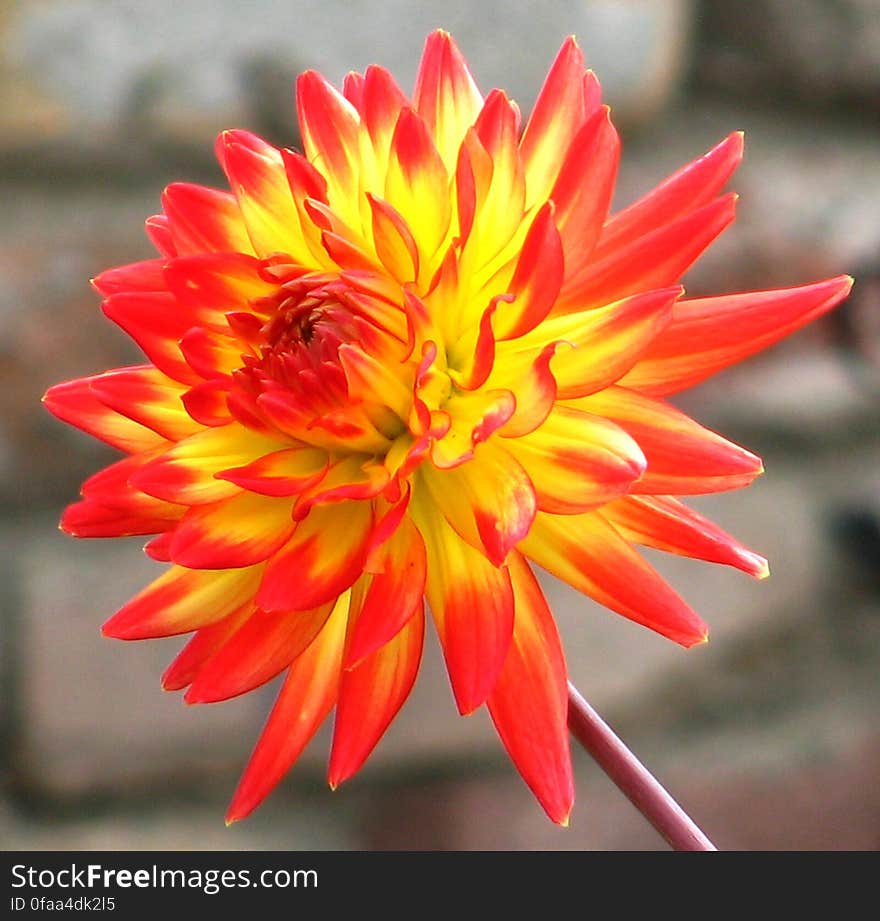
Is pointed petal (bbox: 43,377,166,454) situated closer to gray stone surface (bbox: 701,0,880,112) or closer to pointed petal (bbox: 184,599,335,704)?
pointed petal (bbox: 184,599,335,704)

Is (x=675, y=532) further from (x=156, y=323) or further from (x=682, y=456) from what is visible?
(x=156, y=323)

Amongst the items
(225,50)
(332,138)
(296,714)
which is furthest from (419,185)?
(225,50)

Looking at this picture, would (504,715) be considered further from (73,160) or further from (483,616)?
(73,160)

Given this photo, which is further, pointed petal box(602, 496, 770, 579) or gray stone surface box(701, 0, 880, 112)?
gray stone surface box(701, 0, 880, 112)

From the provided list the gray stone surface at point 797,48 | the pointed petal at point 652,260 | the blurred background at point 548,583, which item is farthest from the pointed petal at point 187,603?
the gray stone surface at point 797,48

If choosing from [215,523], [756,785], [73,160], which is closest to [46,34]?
[73,160]

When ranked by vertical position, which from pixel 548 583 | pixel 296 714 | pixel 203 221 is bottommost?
pixel 548 583

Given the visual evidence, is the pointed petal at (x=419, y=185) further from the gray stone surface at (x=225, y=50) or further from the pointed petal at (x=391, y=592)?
the gray stone surface at (x=225, y=50)

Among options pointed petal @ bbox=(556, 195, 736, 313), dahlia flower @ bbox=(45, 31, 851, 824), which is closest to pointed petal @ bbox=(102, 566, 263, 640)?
dahlia flower @ bbox=(45, 31, 851, 824)
